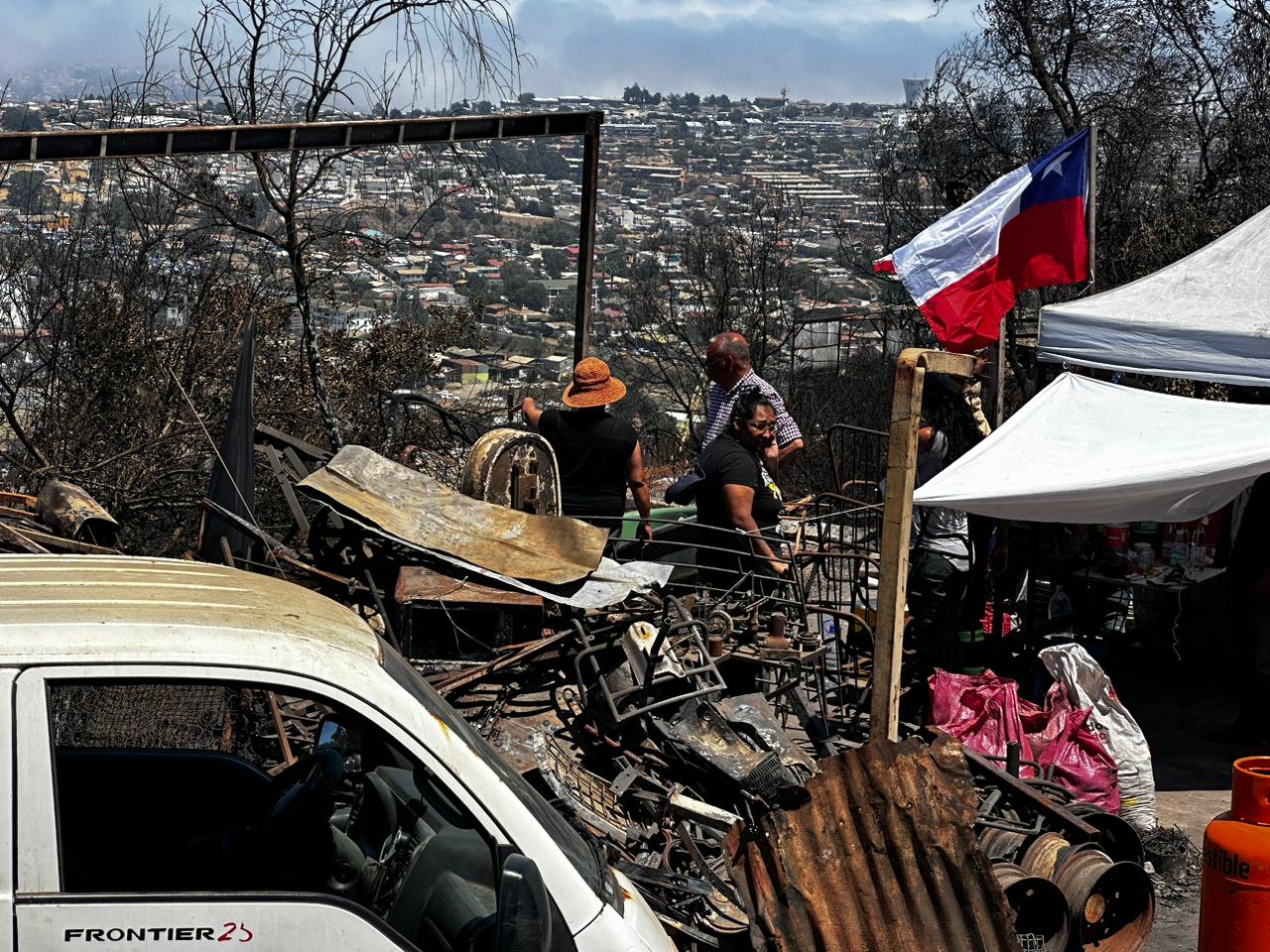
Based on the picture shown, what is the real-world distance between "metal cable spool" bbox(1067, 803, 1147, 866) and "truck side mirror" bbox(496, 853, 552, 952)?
13.0ft

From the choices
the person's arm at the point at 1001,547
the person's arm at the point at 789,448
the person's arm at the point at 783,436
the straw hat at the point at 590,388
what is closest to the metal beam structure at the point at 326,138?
the straw hat at the point at 590,388

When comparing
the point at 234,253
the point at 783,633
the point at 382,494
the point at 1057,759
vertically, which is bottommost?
the point at 1057,759

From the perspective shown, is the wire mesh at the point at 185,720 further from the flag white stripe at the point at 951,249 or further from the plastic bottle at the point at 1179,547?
the plastic bottle at the point at 1179,547

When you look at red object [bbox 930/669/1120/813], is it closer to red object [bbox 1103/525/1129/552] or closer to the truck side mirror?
red object [bbox 1103/525/1129/552]

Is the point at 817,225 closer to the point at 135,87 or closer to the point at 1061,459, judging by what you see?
the point at 135,87

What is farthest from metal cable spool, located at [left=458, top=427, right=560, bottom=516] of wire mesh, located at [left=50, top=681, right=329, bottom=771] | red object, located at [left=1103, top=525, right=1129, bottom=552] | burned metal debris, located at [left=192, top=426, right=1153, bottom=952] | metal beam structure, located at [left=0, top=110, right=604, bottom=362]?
red object, located at [left=1103, top=525, right=1129, bottom=552]

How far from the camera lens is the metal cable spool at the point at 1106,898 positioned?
17.1ft

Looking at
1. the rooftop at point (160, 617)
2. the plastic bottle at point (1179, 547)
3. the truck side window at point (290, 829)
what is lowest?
the plastic bottle at point (1179, 547)

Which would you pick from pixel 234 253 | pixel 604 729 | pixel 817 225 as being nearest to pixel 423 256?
pixel 234 253

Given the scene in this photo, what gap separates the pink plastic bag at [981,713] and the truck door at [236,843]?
13.2 feet

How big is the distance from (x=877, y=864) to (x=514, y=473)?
3312 mm

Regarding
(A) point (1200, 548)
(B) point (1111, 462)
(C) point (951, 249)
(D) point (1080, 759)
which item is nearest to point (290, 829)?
(D) point (1080, 759)

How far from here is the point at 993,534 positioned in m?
8.77

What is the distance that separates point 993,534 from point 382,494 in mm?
4376
